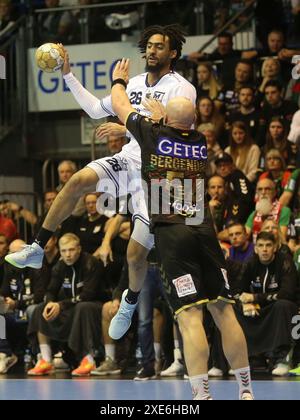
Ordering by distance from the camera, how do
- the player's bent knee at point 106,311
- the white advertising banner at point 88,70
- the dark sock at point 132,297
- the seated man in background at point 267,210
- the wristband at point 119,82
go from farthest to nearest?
the white advertising banner at point 88,70 < the seated man in background at point 267,210 < the player's bent knee at point 106,311 < the dark sock at point 132,297 < the wristband at point 119,82

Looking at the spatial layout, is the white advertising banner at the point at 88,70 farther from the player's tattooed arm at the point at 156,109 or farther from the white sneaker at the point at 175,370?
the player's tattooed arm at the point at 156,109

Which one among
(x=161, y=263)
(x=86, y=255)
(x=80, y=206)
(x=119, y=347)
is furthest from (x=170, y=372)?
(x=161, y=263)

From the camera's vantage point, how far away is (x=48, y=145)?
18.8 m

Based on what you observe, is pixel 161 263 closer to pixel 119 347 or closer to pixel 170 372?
pixel 170 372

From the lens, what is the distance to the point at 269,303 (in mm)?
12930

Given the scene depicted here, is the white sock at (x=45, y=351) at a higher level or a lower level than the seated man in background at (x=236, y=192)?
lower

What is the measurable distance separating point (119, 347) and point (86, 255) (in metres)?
1.26

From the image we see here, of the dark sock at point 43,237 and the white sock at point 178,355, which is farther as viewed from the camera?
the white sock at point 178,355

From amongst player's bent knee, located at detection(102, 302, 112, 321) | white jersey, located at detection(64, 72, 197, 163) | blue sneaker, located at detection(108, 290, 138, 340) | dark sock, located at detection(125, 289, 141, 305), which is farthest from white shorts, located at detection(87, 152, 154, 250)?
player's bent knee, located at detection(102, 302, 112, 321)

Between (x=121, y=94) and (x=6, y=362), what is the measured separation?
6.16 m

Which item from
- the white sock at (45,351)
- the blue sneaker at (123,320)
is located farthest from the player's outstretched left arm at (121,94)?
the white sock at (45,351)

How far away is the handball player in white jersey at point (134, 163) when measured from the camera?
9.66m

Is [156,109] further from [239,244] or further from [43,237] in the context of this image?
[239,244]
